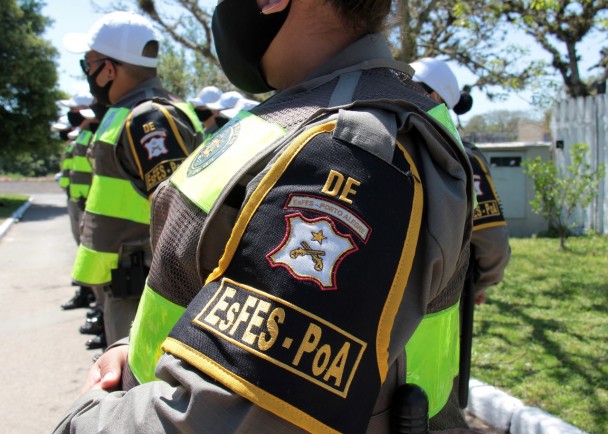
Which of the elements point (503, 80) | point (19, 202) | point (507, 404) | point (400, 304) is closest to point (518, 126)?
point (19, 202)

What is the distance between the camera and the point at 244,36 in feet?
4.70

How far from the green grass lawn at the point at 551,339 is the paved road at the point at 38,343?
1.76 ft

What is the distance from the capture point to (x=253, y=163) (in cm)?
109

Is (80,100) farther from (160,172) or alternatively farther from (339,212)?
(339,212)

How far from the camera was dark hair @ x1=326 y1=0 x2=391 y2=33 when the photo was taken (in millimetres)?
1275

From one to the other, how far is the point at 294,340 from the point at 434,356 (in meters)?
0.50

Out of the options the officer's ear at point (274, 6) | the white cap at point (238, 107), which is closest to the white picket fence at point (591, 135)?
the white cap at point (238, 107)

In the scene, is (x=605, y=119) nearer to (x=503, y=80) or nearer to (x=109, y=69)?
(x=503, y=80)

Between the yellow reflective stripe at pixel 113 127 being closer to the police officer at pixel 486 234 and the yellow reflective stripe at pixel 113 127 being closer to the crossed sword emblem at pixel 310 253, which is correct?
the police officer at pixel 486 234

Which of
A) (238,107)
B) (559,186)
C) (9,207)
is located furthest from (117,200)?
(9,207)

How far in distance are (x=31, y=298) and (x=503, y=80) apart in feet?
22.7

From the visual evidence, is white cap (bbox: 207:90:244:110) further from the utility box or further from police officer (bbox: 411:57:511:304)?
the utility box

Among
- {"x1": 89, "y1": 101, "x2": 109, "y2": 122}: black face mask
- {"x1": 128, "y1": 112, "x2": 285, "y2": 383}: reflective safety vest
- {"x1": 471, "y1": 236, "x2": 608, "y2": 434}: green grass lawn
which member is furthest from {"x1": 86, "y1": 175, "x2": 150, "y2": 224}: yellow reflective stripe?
{"x1": 471, "y1": 236, "x2": 608, "y2": 434}: green grass lawn

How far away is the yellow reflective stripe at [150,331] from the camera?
1.27m
